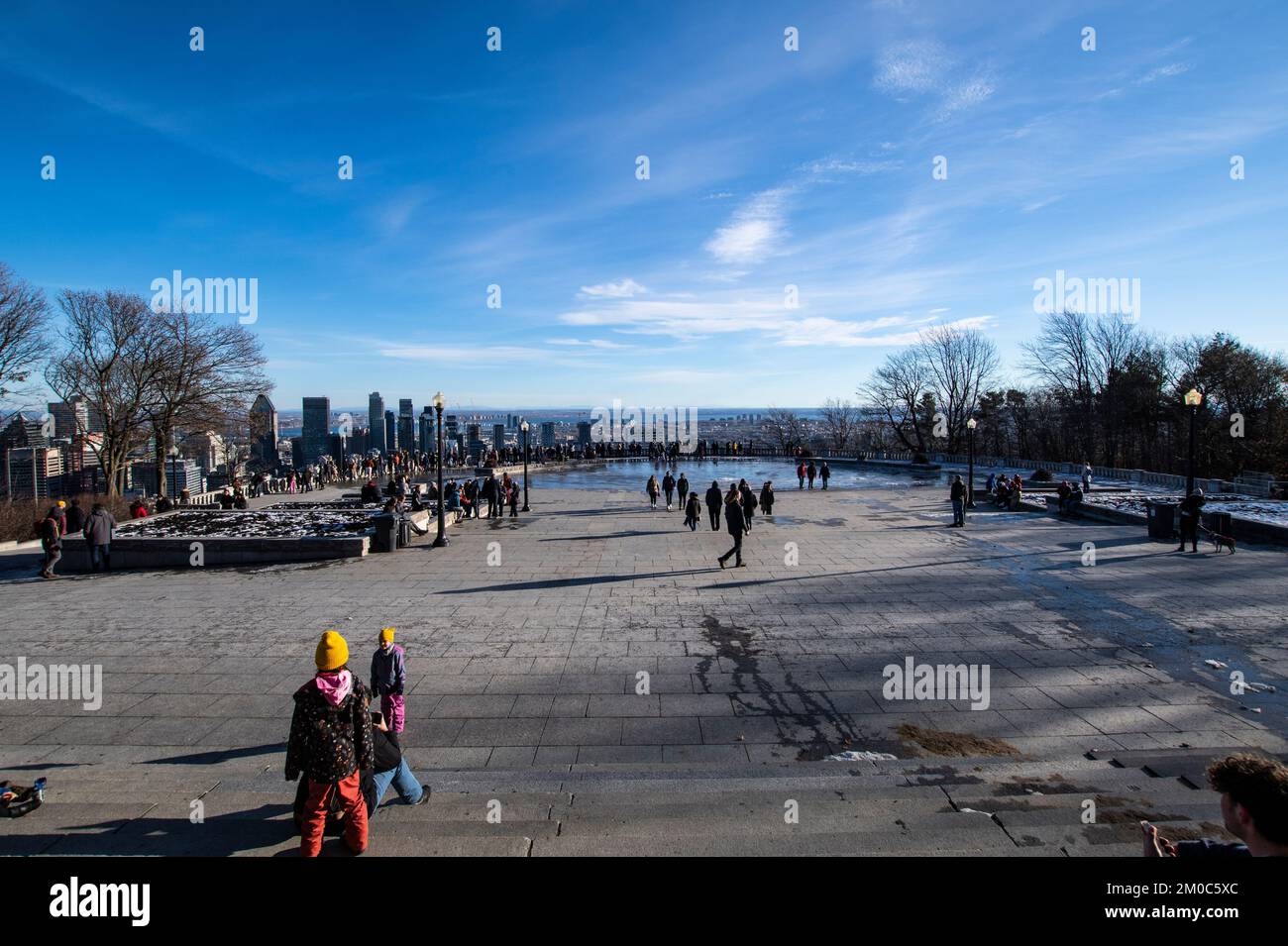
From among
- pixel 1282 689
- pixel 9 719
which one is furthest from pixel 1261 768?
pixel 9 719

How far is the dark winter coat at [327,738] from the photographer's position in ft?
13.5

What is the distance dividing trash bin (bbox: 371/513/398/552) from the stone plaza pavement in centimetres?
125

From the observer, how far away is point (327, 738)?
4180mm

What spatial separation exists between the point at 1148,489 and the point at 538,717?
3209cm

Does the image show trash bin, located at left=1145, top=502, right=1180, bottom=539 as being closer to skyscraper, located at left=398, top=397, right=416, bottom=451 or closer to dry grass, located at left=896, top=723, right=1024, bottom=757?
dry grass, located at left=896, top=723, right=1024, bottom=757

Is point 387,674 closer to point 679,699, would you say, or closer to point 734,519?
point 679,699

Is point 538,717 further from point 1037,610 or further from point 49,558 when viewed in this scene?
point 49,558

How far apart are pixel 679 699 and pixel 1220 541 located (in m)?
15.7

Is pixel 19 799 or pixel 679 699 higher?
pixel 19 799

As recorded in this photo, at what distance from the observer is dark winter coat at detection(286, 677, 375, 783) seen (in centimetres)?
411

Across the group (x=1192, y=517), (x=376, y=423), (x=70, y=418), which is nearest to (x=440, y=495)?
(x=1192, y=517)

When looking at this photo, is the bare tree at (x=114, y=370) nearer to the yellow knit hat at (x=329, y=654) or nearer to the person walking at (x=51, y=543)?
the person walking at (x=51, y=543)

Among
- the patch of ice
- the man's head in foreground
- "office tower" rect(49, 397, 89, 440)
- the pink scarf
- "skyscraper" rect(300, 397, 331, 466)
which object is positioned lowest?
the patch of ice

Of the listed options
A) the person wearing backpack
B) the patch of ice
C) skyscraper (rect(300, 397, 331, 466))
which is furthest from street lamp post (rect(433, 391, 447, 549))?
skyscraper (rect(300, 397, 331, 466))
